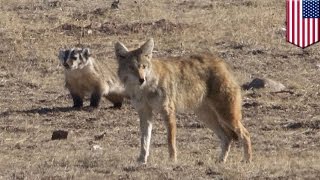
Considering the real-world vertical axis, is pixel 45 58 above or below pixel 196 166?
below

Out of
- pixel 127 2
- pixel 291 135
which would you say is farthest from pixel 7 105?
pixel 127 2

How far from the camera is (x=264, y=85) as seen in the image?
17.9 m

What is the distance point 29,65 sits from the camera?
20578 millimetres

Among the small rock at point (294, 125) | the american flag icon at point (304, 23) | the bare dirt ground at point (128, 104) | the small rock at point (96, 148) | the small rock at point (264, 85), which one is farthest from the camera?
the american flag icon at point (304, 23)

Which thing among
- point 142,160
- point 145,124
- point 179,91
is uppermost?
point 179,91

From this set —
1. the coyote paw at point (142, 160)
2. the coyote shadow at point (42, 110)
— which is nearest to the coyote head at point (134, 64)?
the coyote paw at point (142, 160)

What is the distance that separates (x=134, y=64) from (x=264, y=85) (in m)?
6.73

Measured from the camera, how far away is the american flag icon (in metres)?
22.2

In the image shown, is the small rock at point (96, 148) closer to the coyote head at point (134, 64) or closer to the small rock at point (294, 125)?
the coyote head at point (134, 64)

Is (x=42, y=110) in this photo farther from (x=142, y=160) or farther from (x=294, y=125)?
(x=142, y=160)

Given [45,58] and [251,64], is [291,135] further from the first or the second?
[45,58]

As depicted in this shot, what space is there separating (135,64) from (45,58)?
976cm

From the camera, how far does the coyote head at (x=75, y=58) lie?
57.5ft

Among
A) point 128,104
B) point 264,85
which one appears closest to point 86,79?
point 128,104
